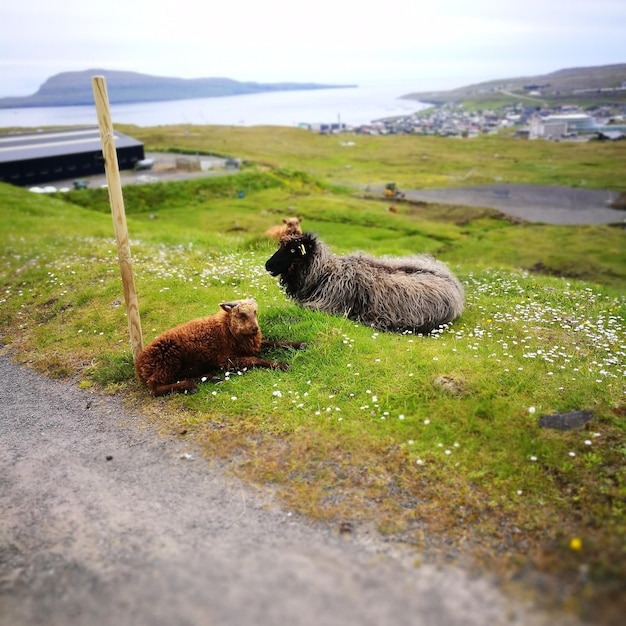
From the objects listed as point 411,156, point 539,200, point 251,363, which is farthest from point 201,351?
point 411,156

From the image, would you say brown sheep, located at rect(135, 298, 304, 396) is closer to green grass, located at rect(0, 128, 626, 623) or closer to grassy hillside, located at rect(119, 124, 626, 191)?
green grass, located at rect(0, 128, 626, 623)

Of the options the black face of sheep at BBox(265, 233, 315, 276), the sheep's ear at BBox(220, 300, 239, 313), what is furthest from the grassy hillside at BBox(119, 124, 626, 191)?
the sheep's ear at BBox(220, 300, 239, 313)

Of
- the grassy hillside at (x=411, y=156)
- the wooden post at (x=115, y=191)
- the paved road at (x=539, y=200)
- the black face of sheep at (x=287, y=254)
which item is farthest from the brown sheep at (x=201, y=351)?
the grassy hillside at (x=411, y=156)

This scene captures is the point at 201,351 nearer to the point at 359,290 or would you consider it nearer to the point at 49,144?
the point at 359,290

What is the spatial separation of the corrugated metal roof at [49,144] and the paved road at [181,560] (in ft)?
180

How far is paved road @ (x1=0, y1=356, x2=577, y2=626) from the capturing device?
5.37 meters

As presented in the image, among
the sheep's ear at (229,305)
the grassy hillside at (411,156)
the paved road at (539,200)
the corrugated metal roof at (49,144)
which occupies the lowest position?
the paved road at (539,200)

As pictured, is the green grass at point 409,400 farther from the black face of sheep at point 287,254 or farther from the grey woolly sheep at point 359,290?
the black face of sheep at point 287,254

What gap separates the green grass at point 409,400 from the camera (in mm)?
6746

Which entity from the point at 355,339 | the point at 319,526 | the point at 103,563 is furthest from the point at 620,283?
the point at 103,563

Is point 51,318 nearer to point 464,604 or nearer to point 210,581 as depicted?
point 210,581

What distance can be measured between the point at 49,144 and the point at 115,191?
67976mm

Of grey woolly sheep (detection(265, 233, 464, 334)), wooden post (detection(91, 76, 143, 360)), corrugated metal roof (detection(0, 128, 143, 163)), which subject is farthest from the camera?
corrugated metal roof (detection(0, 128, 143, 163))

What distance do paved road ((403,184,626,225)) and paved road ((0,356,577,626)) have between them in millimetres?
60719
